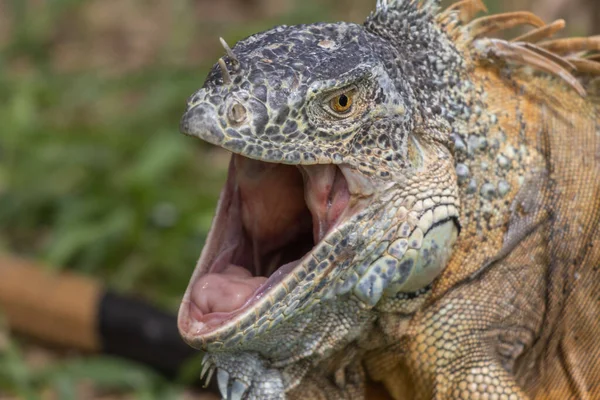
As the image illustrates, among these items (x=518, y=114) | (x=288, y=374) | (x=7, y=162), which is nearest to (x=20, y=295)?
(x=7, y=162)

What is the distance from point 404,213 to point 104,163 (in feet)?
17.8

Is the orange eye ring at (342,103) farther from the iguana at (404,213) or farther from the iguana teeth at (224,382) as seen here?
the iguana teeth at (224,382)

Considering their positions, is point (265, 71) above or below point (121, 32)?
above

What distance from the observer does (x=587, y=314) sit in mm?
2814

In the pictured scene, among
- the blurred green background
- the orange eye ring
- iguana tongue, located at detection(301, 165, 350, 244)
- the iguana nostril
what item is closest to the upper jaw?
iguana tongue, located at detection(301, 165, 350, 244)

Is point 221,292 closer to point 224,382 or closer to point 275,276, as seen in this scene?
point 275,276

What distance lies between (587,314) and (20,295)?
4.60 m

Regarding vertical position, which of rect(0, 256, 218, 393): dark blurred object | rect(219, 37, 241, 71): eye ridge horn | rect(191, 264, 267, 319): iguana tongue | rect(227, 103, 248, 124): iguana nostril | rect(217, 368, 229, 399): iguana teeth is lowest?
rect(0, 256, 218, 393): dark blurred object

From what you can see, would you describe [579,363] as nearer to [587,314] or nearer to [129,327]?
[587,314]

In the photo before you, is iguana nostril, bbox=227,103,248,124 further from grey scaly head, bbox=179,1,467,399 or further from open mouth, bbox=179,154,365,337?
open mouth, bbox=179,154,365,337

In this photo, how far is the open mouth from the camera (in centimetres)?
265

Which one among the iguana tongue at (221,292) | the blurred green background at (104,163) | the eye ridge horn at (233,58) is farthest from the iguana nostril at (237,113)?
the blurred green background at (104,163)

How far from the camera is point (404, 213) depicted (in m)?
2.63

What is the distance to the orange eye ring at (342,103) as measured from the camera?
258 cm
